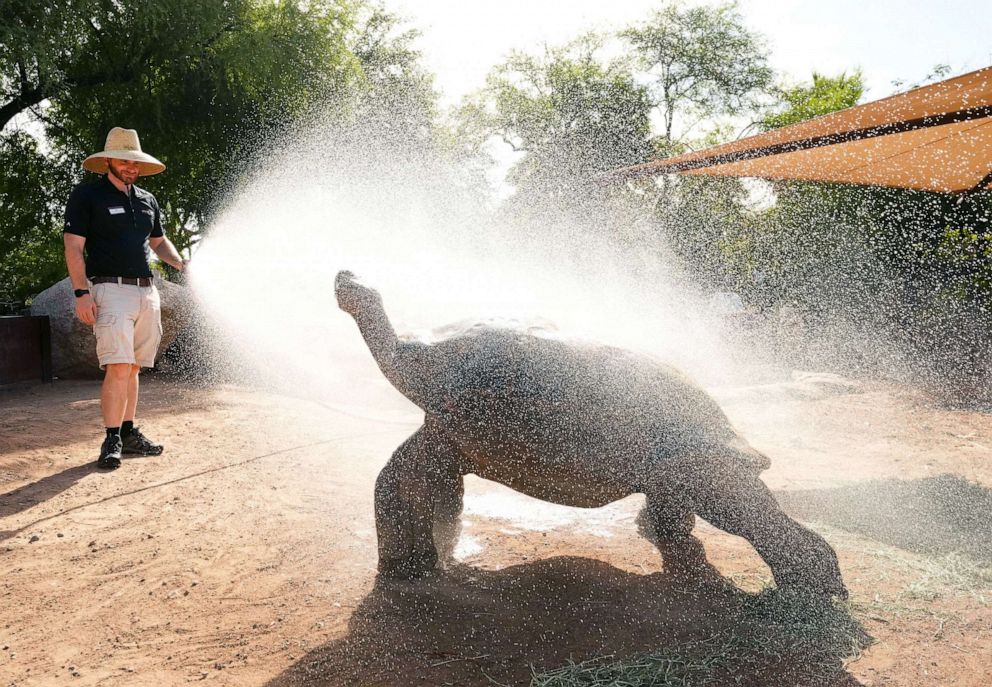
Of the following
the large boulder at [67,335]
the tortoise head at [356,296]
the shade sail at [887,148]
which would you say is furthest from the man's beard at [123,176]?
the shade sail at [887,148]

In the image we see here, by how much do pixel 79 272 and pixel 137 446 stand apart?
1.17 metres

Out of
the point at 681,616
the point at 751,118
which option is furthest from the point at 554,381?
the point at 751,118

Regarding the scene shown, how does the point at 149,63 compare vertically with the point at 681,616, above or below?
above

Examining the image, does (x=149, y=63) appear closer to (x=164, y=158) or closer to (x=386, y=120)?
(x=164, y=158)

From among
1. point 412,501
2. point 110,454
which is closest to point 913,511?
point 412,501

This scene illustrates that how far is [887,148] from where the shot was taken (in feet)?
19.1

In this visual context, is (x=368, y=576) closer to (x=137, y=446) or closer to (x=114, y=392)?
(x=114, y=392)

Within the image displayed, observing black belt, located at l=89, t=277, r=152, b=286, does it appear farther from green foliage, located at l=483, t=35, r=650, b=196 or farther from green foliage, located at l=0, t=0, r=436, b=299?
green foliage, located at l=483, t=35, r=650, b=196

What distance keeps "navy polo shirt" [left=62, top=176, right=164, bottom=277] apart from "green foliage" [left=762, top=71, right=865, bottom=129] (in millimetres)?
11828

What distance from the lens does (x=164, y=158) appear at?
10.4 m

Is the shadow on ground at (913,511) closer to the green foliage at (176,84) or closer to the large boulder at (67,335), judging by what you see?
the large boulder at (67,335)

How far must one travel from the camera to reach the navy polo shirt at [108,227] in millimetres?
4141

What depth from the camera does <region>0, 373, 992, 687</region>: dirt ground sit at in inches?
86.2

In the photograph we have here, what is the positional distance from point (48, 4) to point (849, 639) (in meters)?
9.65
